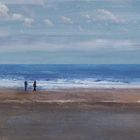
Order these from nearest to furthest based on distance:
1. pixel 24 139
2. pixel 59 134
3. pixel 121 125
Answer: pixel 24 139 → pixel 59 134 → pixel 121 125

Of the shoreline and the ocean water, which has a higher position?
the ocean water

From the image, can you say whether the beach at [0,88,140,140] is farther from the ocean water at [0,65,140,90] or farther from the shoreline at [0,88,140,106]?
the ocean water at [0,65,140,90]

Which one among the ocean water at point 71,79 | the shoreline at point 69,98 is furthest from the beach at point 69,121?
the ocean water at point 71,79

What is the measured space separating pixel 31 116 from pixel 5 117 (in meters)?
1.39

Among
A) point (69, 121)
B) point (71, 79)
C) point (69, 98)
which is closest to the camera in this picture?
point (69, 121)

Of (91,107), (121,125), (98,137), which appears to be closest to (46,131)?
(98,137)

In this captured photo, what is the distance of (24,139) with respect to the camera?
21016mm

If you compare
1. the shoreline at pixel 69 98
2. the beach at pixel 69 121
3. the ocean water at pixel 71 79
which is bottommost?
the beach at pixel 69 121

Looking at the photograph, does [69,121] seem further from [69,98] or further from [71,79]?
[71,79]

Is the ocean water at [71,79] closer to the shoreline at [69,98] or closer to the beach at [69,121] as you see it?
the shoreline at [69,98]

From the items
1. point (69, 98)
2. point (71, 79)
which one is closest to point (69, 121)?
point (69, 98)

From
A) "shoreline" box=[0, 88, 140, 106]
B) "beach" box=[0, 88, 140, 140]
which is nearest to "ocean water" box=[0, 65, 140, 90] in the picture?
"shoreline" box=[0, 88, 140, 106]

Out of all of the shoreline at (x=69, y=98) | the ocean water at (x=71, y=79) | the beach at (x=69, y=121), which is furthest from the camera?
the ocean water at (x=71, y=79)

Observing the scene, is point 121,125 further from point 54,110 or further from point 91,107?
point 91,107
